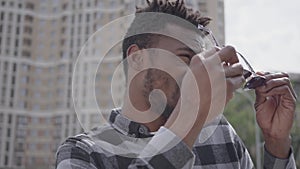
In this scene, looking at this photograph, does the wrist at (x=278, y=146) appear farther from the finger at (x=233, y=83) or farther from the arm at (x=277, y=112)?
the finger at (x=233, y=83)

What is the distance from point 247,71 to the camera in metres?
0.69

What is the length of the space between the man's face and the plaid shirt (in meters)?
0.06

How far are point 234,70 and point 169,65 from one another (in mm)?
123

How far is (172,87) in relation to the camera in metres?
0.71

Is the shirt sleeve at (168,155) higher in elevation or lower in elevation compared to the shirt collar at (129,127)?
higher

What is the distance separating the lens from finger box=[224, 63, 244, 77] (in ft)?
1.99

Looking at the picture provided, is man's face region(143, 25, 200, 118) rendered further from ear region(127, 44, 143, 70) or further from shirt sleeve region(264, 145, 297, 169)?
shirt sleeve region(264, 145, 297, 169)

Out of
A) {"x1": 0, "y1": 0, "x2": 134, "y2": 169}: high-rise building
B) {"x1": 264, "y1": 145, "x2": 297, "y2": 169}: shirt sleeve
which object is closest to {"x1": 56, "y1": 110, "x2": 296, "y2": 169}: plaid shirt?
{"x1": 264, "y1": 145, "x2": 297, "y2": 169}: shirt sleeve

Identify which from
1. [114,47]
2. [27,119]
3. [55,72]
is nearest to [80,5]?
[55,72]

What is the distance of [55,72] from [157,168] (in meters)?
26.3

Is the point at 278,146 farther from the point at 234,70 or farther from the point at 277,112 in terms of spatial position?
the point at 234,70

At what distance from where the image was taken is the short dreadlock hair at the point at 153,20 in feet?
2.62

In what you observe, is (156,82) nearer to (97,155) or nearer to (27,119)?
(97,155)

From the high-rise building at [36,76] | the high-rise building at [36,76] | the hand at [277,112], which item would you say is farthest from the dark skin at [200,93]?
the high-rise building at [36,76]
